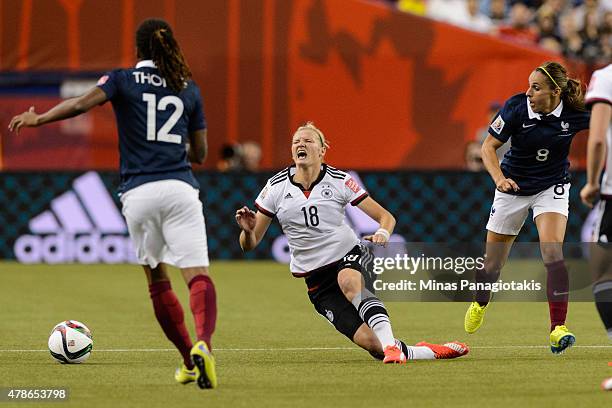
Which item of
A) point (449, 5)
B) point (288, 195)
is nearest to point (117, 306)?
point (288, 195)

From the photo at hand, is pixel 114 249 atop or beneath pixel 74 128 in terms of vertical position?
beneath

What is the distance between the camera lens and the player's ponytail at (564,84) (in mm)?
9297

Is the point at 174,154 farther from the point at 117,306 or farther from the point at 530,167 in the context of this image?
the point at 117,306

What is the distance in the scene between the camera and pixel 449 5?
70.8ft

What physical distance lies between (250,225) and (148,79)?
1.15 metres

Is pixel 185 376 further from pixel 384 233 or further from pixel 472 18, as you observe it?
pixel 472 18

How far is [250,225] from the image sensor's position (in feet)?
26.1

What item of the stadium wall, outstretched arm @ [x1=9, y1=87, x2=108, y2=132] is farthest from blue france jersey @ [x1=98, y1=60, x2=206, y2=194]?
the stadium wall

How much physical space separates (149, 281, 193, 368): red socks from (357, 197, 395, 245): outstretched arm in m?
1.21

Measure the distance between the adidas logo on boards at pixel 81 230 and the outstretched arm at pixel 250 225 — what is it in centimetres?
987

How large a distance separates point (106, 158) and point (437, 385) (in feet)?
44.4

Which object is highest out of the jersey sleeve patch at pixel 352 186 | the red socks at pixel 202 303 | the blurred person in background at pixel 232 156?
the jersey sleeve patch at pixel 352 186

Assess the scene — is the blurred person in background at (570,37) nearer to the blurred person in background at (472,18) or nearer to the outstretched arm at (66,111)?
the blurred person in background at (472,18)

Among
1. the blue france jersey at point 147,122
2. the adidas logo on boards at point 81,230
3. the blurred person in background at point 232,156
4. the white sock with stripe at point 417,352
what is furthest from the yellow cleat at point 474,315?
the blurred person in background at point 232,156
